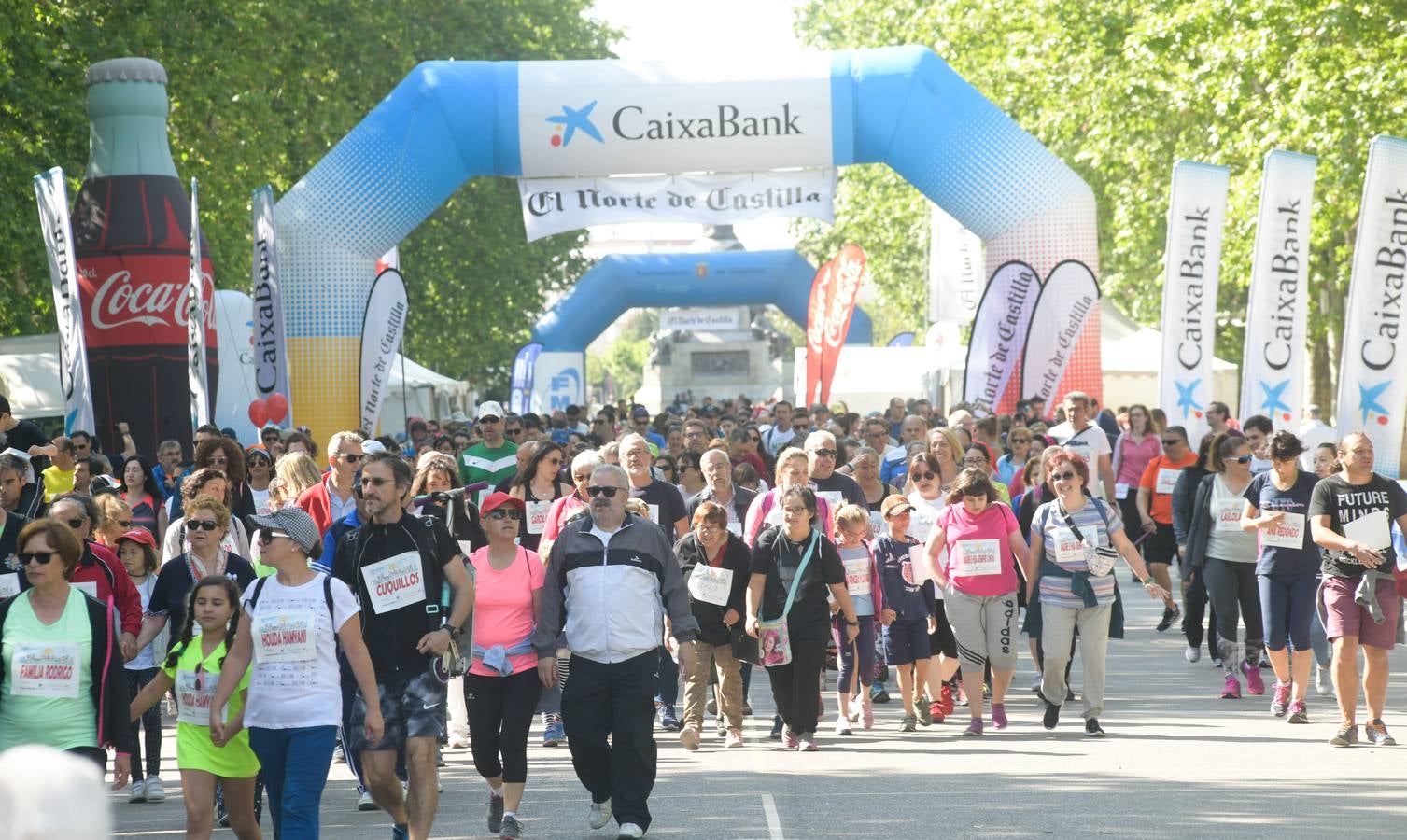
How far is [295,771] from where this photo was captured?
6.99m

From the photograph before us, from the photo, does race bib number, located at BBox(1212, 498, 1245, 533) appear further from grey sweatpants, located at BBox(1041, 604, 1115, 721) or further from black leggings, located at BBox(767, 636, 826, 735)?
black leggings, located at BBox(767, 636, 826, 735)

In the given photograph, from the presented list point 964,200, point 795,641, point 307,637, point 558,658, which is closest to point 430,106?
point 964,200

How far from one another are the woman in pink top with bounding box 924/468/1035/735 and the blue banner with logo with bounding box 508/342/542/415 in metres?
27.1

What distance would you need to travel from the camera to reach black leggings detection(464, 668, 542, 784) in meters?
8.70

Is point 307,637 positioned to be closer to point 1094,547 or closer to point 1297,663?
point 1094,547

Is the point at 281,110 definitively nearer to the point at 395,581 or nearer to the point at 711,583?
the point at 711,583

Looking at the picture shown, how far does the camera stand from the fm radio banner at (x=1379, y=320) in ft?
49.5

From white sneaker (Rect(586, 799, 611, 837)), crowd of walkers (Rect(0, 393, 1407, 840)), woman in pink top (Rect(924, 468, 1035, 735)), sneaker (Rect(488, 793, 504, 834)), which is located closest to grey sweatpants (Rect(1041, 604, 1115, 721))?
crowd of walkers (Rect(0, 393, 1407, 840))

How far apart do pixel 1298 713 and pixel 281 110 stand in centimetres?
2500

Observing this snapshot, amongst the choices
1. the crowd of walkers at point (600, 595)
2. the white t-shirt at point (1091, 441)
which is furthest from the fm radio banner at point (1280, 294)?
the white t-shirt at point (1091, 441)

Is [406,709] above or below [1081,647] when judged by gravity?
above

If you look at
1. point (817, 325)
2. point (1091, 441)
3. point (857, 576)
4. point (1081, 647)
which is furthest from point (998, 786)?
point (817, 325)

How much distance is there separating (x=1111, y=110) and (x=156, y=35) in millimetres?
14296

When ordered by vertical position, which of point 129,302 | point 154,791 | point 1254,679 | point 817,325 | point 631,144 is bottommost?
point 154,791
